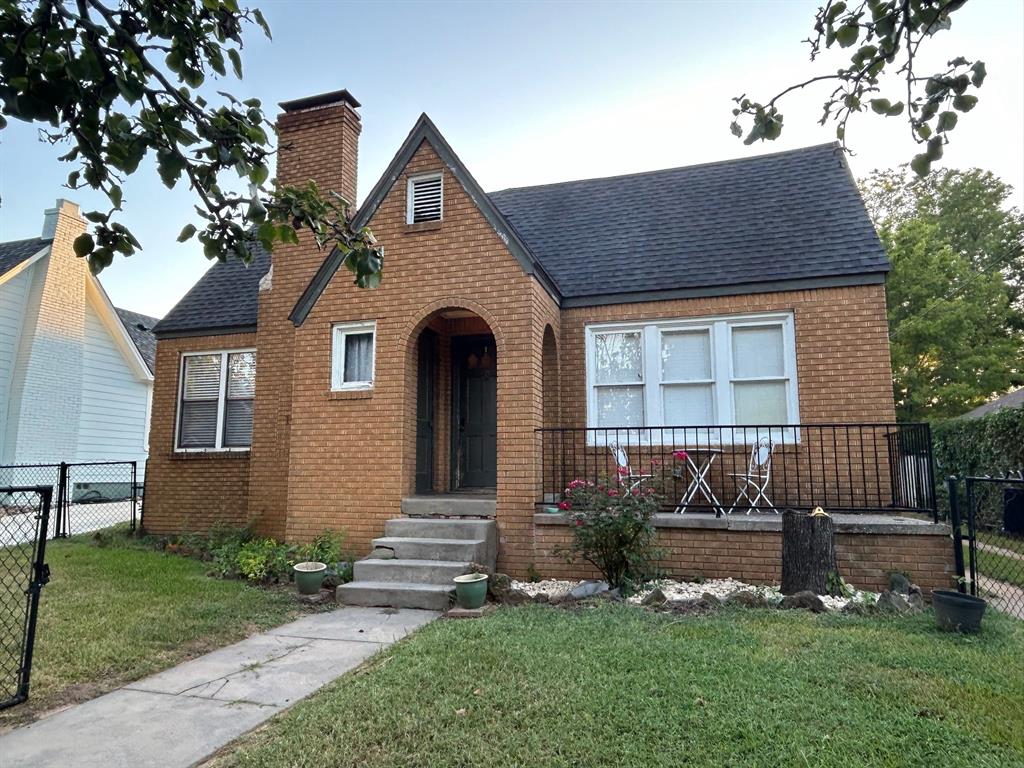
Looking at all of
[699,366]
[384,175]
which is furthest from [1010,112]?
[384,175]

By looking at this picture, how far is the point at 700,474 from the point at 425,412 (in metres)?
4.02

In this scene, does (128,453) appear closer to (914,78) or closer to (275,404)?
(275,404)

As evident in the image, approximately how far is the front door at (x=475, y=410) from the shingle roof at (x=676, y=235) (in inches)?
68.5

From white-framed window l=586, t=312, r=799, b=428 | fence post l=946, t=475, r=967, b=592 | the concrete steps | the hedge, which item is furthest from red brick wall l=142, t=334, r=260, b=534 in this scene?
the hedge

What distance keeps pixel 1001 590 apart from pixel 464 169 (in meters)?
8.42

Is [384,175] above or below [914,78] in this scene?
above

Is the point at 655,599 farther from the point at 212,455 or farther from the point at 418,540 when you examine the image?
the point at 212,455

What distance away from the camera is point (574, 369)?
9.16 metres

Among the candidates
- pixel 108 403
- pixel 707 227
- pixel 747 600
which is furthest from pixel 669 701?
pixel 108 403

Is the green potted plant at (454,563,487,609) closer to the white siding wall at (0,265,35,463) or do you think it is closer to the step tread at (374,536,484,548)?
the step tread at (374,536,484,548)

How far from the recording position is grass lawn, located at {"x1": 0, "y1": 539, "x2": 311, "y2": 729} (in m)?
4.30

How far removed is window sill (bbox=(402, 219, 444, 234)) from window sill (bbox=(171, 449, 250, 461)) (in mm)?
5149

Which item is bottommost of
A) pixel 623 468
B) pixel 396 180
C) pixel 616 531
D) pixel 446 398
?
pixel 616 531

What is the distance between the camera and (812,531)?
618 centimetres
